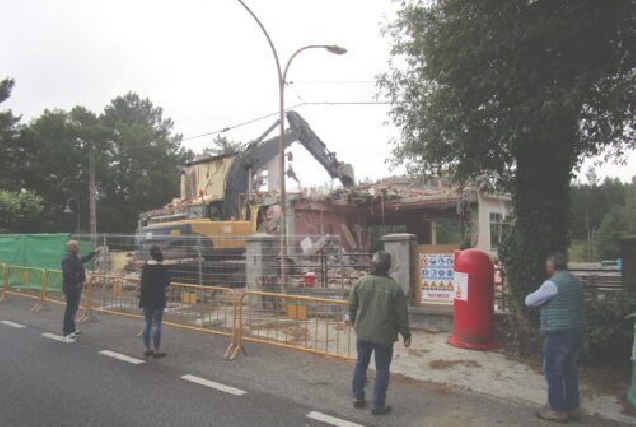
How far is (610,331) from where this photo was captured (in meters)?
7.36

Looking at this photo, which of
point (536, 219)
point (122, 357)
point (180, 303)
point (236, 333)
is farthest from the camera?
point (180, 303)

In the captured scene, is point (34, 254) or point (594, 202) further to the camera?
point (594, 202)

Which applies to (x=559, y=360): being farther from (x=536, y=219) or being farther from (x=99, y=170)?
(x=99, y=170)

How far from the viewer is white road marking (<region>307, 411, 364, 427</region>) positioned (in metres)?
5.48

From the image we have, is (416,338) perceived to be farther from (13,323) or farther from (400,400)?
(13,323)

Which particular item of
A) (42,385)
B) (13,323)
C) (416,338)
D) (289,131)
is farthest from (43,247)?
(416,338)

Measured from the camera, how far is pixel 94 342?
30.8ft

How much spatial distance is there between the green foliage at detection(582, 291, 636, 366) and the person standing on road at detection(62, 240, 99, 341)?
827cm

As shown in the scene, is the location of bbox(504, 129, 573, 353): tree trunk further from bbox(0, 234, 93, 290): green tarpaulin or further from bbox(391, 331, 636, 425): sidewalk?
bbox(0, 234, 93, 290): green tarpaulin

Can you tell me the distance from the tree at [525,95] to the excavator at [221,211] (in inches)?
258

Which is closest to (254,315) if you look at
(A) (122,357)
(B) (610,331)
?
(A) (122,357)

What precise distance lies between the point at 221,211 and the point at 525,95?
13338 mm

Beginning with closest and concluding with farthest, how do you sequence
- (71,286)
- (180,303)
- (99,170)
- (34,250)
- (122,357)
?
(122,357) < (71,286) < (180,303) < (34,250) < (99,170)

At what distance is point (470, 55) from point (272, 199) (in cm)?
1426
